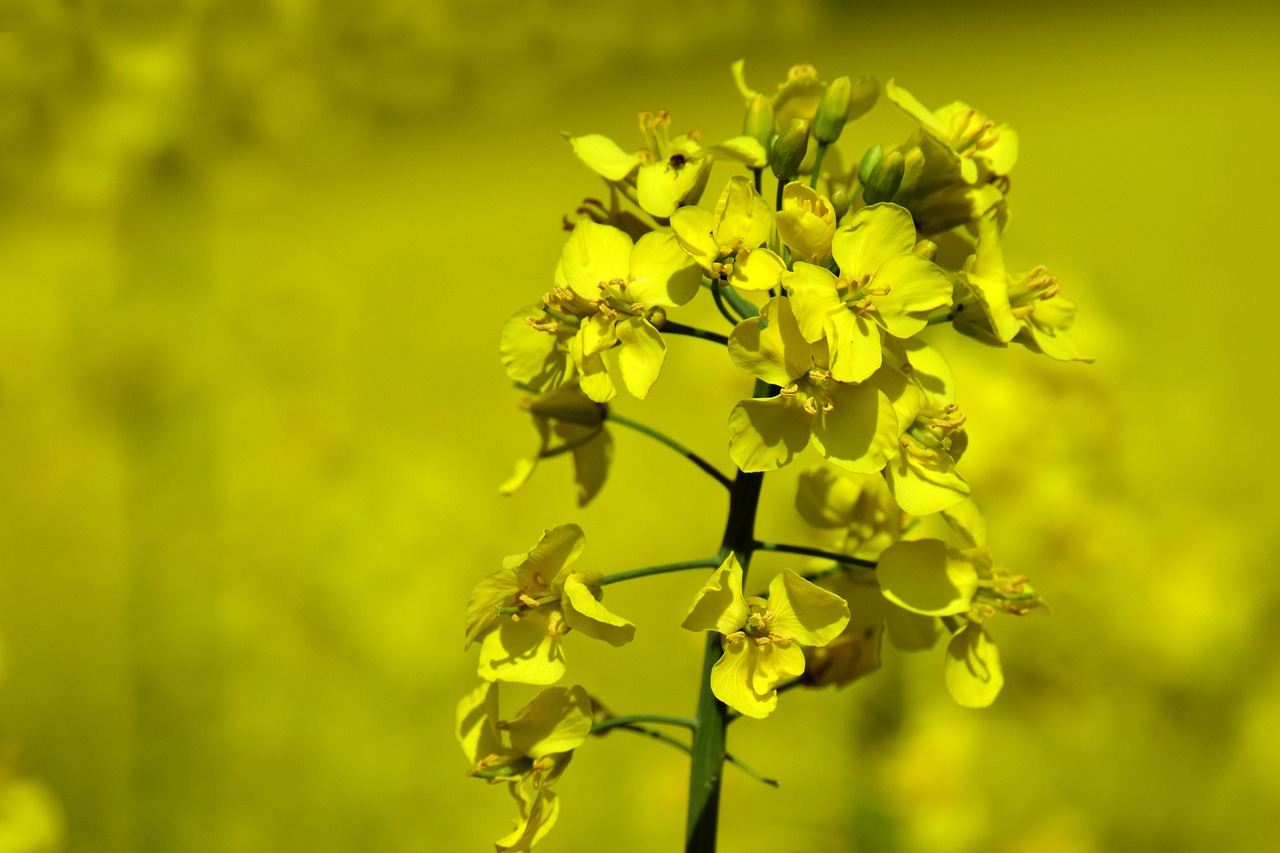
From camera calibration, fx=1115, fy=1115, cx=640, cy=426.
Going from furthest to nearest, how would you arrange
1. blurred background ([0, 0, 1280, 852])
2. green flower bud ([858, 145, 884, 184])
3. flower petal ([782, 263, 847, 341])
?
blurred background ([0, 0, 1280, 852]), green flower bud ([858, 145, 884, 184]), flower petal ([782, 263, 847, 341])

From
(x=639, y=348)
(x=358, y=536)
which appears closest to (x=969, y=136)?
(x=639, y=348)

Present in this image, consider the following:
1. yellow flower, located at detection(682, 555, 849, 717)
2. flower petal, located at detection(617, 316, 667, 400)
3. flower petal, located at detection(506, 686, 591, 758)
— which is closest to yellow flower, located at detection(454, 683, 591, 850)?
→ flower petal, located at detection(506, 686, 591, 758)

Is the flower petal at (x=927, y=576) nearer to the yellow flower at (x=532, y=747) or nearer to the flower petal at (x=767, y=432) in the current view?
the flower petal at (x=767, y=432)

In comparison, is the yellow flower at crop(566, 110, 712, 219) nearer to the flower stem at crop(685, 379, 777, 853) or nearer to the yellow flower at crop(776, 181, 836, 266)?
the yellow flower at crop(776, 181, 836, 266)

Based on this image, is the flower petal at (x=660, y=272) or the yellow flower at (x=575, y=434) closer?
the flower petal at (x=660, y=272)

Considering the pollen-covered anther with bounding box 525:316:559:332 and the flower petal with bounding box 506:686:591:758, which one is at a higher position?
the pollen-covered anther with bounding box 525:316:559:332

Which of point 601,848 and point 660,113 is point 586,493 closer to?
point 660,113

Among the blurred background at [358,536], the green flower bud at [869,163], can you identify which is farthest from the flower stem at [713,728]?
the blurred background at [358,536]

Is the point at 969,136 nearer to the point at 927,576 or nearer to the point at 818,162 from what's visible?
the point at 818,162
